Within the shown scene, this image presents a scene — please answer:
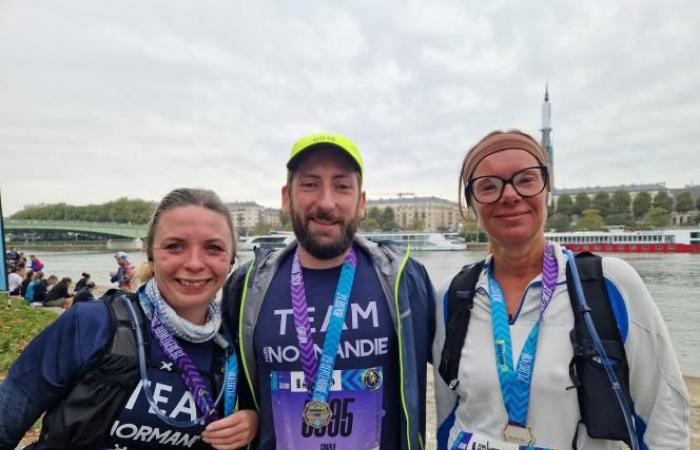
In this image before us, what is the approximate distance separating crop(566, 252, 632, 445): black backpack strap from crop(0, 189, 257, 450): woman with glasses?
1557 mm

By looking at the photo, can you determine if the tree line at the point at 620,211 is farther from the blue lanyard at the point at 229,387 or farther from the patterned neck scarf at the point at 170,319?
the patterned neck scarf at the point at 170,319

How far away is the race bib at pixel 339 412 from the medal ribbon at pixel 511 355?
62cm

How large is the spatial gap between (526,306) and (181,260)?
163 centimetres

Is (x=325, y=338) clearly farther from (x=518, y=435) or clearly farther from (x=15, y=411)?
(x=15, y=411)

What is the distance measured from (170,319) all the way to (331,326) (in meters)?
0.77

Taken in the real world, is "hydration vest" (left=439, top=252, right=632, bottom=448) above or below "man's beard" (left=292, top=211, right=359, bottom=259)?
below

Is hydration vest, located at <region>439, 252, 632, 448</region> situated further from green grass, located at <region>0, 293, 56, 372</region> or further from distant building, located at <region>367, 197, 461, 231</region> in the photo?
distant building, located at <region>367, 197, 461, 231</region>

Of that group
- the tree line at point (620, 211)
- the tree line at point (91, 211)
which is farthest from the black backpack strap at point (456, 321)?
Answer: the tree line at point (91, 211)

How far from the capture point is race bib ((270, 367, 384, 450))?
215 cm

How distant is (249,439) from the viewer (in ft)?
7.31

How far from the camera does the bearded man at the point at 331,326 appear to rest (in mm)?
2189

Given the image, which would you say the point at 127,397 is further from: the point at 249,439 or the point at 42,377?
the point at 249,439

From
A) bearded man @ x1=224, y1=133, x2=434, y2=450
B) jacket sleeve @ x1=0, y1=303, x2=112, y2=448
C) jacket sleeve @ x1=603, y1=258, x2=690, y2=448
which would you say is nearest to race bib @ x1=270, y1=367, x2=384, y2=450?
bearded man @ x1=224, y1=133, x2=434, y2=450

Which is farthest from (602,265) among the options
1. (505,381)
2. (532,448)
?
(532,448)
